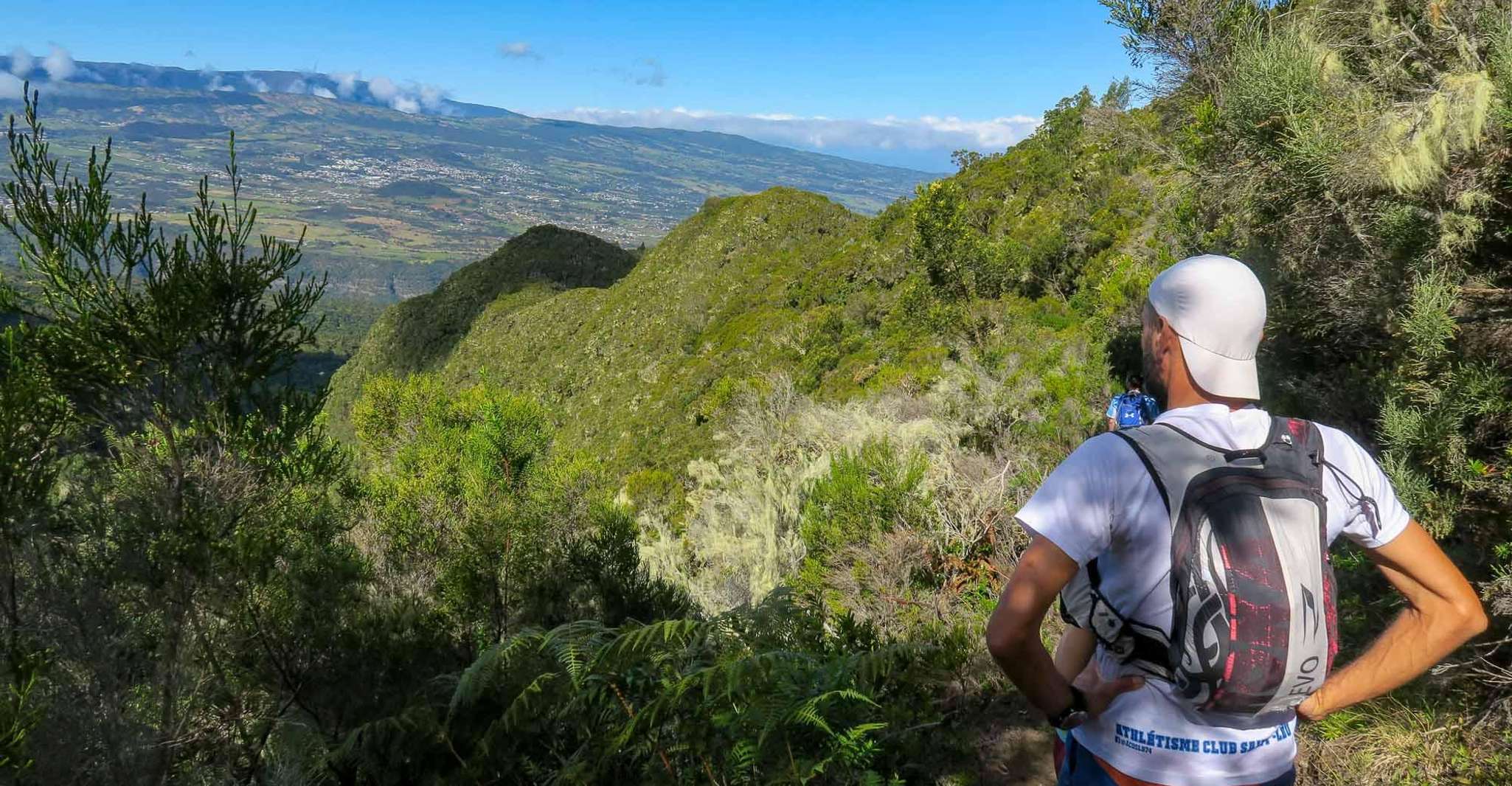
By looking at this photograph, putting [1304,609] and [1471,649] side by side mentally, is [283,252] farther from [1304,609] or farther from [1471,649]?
[1471,649]

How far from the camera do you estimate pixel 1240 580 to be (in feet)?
3.70

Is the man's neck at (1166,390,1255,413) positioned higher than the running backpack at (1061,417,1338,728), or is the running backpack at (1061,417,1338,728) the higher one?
the man's neck at (1166,390,1255,413)

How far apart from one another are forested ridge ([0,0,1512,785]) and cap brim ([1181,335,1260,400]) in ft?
5.37

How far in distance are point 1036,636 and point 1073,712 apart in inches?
7.9

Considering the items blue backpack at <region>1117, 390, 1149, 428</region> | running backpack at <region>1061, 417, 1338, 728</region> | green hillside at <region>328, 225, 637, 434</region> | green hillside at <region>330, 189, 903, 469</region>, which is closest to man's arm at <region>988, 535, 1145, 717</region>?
running backpack at <region>1061, 417, 1338, 728</region>

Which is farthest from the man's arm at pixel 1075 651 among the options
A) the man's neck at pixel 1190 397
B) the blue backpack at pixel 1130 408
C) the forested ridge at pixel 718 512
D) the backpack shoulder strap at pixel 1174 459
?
the blue backpack at pixel 1130 408

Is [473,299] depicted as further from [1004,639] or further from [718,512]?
[1004,639]

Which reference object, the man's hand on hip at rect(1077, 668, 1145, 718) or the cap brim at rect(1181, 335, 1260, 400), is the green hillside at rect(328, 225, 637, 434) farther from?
the cap brim at rect(1181, 335, 1260, 400)

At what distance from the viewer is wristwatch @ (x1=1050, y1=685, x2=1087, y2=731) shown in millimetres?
1282

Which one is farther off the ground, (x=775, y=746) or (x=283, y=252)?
(x=283, y=252)

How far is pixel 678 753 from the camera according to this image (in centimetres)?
277

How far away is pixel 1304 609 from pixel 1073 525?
14.9 inches

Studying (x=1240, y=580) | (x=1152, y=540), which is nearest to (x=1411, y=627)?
(x=1240, y=580)

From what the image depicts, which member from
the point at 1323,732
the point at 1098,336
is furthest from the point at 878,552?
the point at 1098,336
